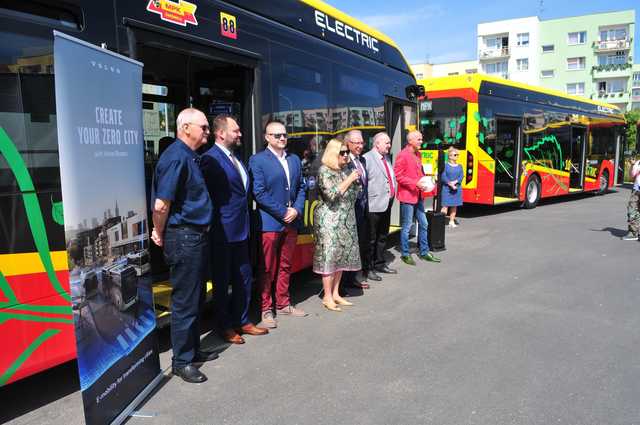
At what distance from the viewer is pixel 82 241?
2.54 m

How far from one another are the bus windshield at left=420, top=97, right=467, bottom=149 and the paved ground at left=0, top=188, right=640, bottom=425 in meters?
5.74

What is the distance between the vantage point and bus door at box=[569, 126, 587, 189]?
1605cm

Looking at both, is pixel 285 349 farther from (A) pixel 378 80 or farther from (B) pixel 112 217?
(A) pixel 378 80

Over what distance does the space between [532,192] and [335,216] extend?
10759 millimetres

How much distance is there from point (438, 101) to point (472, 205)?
435 cm

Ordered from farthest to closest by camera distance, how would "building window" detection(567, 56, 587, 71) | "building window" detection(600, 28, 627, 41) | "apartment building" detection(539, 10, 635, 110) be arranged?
1. "building window" detection(567, 56, 587, 71)
2. "building window" detection(600, 28, 627, 41)
3. "apartment building" detection(539, 10, 635, 110)

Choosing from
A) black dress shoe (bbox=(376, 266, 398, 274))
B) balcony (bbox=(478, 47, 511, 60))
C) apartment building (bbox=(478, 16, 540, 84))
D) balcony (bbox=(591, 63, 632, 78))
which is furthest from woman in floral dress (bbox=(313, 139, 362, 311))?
balcony (bbox=(478, 47, 511, 60))

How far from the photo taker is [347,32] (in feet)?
21.0

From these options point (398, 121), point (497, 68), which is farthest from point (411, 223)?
point (497, 68)

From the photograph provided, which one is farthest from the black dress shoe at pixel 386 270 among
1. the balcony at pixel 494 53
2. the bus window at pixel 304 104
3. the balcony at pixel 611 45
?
the balcony at pixel 494 53

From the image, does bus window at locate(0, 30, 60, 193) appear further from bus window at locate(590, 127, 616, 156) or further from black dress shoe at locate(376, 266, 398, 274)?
bus window at locate(590, 127, 616, 156)

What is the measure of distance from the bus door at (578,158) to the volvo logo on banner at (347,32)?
11.7 metres

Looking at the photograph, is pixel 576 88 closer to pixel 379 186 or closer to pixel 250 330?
pixel 379 186

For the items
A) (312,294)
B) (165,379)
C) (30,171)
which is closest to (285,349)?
(165,379)
